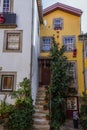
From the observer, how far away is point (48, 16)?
2427 centimetres

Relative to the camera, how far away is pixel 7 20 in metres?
16.6

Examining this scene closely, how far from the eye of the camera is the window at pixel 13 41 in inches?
646

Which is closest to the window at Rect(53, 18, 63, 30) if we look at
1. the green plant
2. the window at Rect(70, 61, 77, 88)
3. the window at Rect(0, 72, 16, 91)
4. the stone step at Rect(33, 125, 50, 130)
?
the window at Rect(70, 61, 77, 88)

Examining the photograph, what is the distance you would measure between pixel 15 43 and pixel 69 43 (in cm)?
819

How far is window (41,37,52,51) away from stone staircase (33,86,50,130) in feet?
17.3

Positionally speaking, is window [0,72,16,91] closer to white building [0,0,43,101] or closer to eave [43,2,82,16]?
white building [0,0,43,101]

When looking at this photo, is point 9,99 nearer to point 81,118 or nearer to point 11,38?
point 11,38

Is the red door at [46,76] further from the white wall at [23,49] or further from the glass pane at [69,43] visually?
the white wall at [23,49]

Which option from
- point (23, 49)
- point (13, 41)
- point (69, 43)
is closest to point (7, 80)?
point (23, 49)

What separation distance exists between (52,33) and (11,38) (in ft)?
25.4

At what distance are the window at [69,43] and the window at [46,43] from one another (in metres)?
1.48

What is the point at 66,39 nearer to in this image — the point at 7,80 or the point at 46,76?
the point at 46,76

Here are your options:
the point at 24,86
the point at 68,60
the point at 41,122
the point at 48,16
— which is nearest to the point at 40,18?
the point at 48,16

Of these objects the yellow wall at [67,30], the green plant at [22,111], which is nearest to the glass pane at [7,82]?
the green plant at [22,111]
